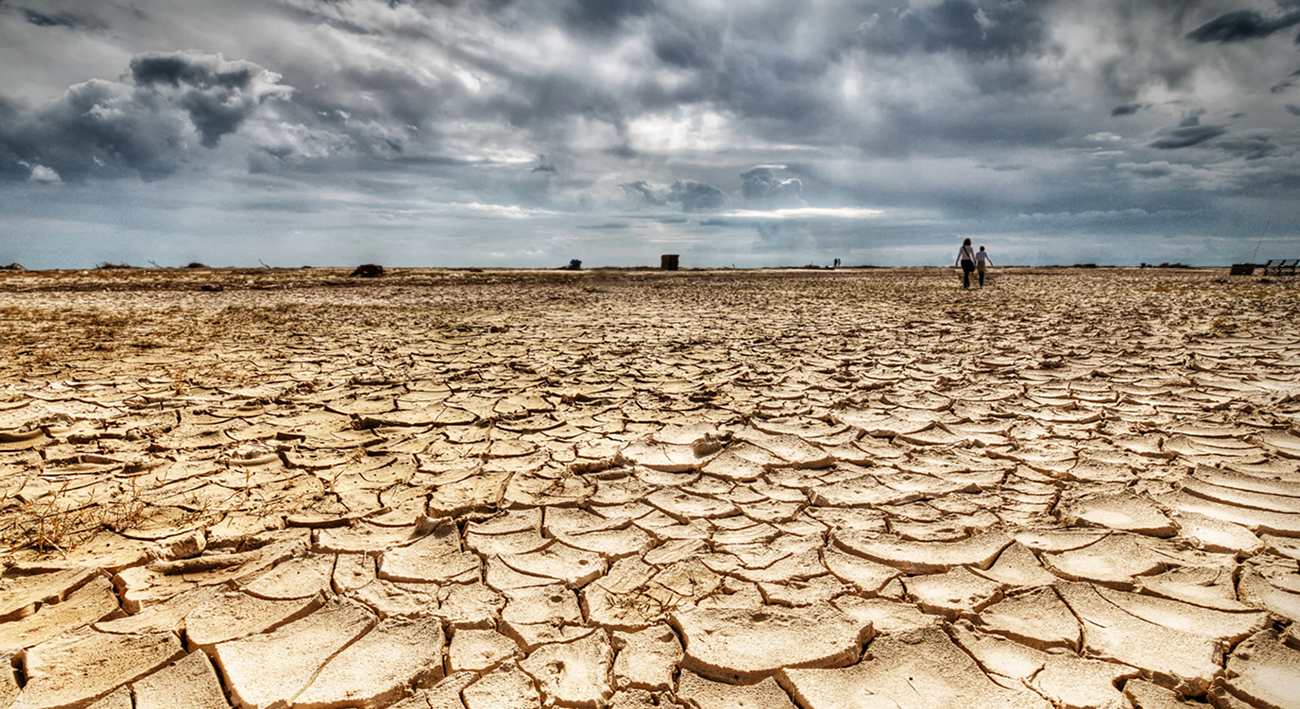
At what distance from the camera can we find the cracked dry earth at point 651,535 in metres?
1.35

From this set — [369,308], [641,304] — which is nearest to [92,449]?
[369,308]

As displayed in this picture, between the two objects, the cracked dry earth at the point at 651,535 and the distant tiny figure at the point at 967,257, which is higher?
the distant tiny figure at the point at 967,257

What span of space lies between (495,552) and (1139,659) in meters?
1.80

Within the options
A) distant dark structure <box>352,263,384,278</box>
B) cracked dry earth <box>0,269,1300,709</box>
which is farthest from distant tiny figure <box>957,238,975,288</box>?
distant dark structure <box>352,263,384,278</box>

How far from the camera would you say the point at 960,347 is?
5.43m

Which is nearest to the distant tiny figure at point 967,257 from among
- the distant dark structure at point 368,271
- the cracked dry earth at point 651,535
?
the cracked dry earth at point 651,535

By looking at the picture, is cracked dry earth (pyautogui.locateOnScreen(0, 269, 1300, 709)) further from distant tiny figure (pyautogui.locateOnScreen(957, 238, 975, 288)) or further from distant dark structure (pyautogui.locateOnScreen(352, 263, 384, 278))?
distant dark structure (pyautogui.locateOnScreen(352, 263, 384, 278))

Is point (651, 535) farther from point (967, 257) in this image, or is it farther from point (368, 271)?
point (368, 271)

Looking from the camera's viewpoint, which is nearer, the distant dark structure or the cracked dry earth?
the cracked dry earth

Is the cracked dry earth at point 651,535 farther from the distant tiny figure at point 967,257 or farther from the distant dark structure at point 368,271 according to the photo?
the distant dark structure at point 368,271

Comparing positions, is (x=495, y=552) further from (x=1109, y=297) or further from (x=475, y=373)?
(x=1109, y=297)

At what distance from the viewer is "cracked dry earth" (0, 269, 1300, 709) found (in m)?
1.35

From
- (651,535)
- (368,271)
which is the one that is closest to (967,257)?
(651,535)

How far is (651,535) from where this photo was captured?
2.04 m
